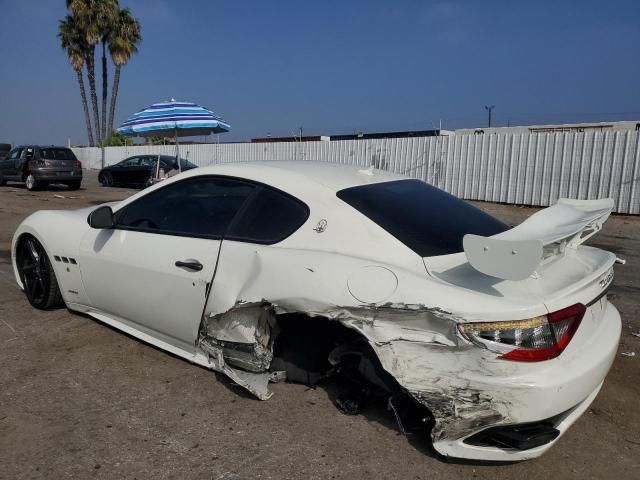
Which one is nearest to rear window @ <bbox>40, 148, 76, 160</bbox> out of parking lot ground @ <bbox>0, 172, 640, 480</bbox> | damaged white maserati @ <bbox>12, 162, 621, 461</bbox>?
damaged white maserati @ <bbox>12, 162, 621, 461</bbox>

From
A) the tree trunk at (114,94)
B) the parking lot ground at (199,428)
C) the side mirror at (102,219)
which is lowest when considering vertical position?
the parking lot ground at (199,428)

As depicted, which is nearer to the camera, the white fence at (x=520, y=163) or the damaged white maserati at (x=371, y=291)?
the damaged white maserati at (x=371, y=291)

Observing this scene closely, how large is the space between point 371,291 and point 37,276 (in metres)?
3.31

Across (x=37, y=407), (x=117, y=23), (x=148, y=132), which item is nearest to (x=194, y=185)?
(x=37, y=407)

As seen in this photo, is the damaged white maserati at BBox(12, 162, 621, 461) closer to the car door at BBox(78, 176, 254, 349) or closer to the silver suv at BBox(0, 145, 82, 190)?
the car door at BBox(78, 176, 254, 349)

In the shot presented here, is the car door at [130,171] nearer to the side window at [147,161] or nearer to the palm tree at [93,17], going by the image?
the side window at [147,161]

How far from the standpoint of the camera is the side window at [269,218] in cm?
296

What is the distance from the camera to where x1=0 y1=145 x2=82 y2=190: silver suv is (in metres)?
17.3

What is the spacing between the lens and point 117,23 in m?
35.4

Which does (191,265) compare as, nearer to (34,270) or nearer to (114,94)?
(34,270)

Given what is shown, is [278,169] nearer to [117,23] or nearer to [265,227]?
[265,227]

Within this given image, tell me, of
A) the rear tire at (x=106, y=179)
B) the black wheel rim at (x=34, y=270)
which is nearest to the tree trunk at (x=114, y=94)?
the rear tire at (x=106, y=179)

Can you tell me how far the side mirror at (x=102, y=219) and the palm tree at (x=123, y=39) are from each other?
3626cm

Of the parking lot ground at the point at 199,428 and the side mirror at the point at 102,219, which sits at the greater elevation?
the side mirror at the point at 102,219
